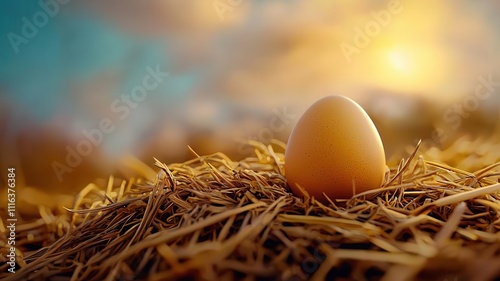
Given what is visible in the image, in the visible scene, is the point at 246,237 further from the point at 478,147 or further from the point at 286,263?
the point at 478,147

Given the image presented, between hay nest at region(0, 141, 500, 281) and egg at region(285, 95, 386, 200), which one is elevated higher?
egg at region(285, 95, 386, 200)

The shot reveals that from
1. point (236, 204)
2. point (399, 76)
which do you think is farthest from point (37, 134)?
point (399, 76)

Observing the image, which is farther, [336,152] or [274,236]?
[336,152]

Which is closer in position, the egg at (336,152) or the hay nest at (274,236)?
the hay nest at (274,236)

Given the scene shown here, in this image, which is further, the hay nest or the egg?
the egg
